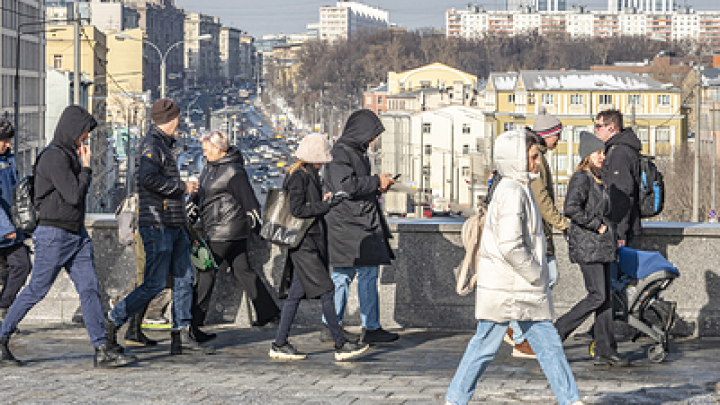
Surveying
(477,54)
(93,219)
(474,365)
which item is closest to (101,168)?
(93,219)

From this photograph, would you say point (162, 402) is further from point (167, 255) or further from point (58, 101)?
point (58, 101)

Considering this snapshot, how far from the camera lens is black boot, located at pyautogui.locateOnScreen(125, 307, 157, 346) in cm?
779

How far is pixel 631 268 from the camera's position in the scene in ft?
24.1

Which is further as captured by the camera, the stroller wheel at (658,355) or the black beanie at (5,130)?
the black beanie at (5,130)

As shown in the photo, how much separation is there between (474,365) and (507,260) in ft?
1.92

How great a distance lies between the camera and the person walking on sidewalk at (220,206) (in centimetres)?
791

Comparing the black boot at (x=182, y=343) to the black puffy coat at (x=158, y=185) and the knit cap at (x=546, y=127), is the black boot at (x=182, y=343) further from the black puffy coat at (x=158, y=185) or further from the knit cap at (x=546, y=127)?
the knit cap at (x=546, y=127)

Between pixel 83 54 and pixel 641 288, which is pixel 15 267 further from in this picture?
pixel 83 54

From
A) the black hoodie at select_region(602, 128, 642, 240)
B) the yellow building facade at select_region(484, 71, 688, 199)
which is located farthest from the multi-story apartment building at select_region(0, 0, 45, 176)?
the black hoodie at select_region(602, 128, 642, 240)

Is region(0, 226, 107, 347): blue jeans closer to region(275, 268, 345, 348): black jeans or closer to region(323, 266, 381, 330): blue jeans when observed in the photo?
region(275, 268, 345, 348): black jeans

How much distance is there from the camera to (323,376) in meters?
6.61

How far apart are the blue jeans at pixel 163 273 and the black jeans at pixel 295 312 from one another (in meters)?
0.71

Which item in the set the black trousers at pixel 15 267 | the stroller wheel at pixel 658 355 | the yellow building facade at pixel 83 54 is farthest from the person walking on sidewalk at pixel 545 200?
the yellow building facade at pixel 83 54

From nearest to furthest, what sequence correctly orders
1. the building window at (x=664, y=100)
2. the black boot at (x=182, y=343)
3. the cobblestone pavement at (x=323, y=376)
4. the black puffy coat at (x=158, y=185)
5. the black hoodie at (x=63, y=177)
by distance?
the cobblestone pavement at (x=323, y=376) → the black hoodie at (x=63, y=177) → the black puffy coat at (x=158, y=185) → the black boot at (x=182, y=343) → the building window at (x=664, y=100)
